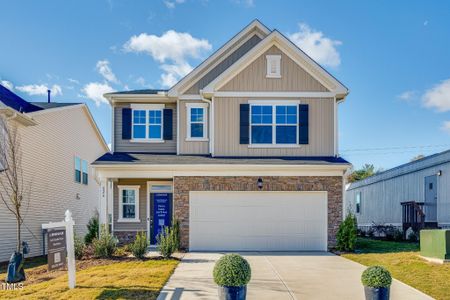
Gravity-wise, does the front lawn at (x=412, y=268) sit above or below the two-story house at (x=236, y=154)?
below

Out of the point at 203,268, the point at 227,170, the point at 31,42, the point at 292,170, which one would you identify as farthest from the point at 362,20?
the point at 31,42

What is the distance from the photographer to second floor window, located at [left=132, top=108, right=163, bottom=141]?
61.6 ft

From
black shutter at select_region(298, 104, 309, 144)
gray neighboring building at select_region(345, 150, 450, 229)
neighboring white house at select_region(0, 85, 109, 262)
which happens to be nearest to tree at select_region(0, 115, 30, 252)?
neighboring white house at select_region(0, 85, 109, 262)

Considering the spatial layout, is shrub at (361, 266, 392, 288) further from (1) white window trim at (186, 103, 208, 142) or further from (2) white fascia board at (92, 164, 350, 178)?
(1) white window trim at (186, 103, 208, 142)

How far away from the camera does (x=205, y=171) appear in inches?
648

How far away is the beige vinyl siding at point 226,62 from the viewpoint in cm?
1844

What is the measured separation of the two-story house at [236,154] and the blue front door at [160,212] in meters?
0.04

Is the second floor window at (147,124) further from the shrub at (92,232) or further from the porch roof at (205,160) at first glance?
the shrub at (92,232)

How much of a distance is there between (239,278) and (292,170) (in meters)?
8.89

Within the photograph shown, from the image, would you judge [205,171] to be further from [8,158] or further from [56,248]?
[56,248]

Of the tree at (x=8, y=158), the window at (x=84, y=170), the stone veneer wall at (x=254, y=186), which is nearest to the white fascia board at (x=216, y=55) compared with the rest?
the stone veneer wall at (x=254, y=186)

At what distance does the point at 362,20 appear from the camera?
18125mm

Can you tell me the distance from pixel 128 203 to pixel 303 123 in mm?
7821

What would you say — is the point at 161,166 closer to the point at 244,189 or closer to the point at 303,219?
the point at 244,189
